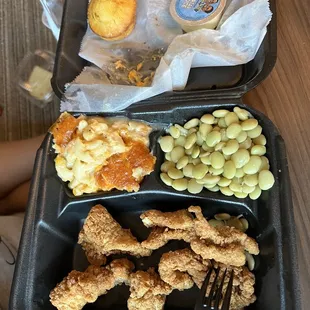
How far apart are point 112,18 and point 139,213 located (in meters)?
0.55

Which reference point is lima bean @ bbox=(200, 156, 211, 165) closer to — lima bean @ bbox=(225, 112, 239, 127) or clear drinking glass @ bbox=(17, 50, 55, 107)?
lima bean @ bbox=(225, 112, 239, 127)

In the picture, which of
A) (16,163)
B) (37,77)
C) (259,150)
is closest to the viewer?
(259,150)

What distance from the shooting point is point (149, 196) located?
1.15 meters

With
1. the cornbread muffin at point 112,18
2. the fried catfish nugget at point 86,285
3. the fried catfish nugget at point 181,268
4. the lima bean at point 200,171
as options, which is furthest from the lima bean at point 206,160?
the cornbread muffin at point 112,18

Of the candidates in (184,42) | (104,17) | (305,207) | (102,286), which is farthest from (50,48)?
(305,207)

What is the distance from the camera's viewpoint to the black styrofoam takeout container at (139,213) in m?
1.02

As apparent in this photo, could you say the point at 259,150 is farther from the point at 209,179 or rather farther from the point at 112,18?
the point at 112,18

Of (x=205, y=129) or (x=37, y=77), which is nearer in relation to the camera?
(x=205, y=129)

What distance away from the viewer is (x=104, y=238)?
1127 mm

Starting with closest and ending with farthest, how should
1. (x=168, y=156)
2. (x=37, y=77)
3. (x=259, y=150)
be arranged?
(x=259, y=150), (x=168, y=156), (x=37, y=77)

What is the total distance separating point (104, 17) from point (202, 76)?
0.33m

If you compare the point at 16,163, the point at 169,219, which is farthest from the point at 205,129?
the point at 16,163

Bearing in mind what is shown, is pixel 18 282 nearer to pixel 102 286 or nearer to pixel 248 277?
pixel 102 286

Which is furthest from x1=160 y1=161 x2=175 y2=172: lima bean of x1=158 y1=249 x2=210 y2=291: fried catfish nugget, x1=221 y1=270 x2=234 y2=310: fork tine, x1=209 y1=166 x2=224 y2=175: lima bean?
x1=221 y1=270 x2=234 y2=310: fork tine
